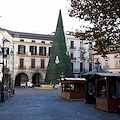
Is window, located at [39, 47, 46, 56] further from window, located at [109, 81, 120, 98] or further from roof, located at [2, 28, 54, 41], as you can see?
window, located at [109, 81, 120, 98]

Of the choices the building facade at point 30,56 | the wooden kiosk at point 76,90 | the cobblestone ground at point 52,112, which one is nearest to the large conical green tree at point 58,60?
the building facade at point 30,56

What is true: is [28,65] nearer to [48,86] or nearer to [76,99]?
[48,86]

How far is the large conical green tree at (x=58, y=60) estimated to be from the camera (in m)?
45.2

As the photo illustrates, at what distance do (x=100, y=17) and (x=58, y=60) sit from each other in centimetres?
3421

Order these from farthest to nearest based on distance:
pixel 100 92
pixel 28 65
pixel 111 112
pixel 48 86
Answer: pixel 28 65
pixel 48 86
pixel 100 92
pixel 111 112

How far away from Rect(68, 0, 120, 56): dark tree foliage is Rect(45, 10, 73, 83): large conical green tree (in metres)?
33.4

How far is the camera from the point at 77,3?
37.2 feet

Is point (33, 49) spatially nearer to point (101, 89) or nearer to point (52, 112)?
point (101, 89)

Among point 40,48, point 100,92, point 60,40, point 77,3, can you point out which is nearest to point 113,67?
point 60,40

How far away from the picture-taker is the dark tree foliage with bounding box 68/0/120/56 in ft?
35.3

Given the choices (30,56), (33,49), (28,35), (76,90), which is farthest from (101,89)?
(28,35)

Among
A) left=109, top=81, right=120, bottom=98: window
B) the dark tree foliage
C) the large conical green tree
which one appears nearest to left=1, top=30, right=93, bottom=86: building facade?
the large conical green tree

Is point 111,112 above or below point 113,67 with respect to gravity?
below

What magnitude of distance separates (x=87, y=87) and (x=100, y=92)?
11.8ft
